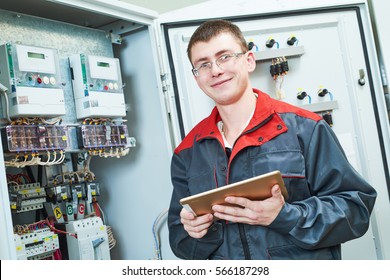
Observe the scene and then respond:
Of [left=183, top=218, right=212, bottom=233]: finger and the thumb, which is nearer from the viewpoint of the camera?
the thumb

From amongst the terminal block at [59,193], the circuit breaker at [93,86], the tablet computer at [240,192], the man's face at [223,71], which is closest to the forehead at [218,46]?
the man's face at [223,71]

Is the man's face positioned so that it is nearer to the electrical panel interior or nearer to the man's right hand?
the man's right hand

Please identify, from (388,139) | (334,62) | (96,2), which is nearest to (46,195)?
(96,2)

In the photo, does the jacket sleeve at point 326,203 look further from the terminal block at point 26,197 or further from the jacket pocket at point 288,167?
the terminal block at point 26,197

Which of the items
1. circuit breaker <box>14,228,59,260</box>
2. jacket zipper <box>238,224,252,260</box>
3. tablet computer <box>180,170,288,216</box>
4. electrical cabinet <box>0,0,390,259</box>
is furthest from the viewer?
electrical cabinet <box>0,0,390,259</box>

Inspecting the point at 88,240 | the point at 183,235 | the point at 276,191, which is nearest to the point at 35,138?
the point at 88,240

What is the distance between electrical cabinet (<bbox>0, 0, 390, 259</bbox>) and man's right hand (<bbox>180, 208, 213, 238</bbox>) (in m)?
0.74

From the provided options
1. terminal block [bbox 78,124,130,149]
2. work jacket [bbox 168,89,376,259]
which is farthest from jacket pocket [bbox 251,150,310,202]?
terminal block [bbox 78,124,130,149]

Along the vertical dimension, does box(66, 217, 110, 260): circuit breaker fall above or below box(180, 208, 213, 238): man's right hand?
below

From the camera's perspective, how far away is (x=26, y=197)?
197cm

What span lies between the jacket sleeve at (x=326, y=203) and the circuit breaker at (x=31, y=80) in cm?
103

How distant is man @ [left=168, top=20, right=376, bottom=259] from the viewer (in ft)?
4.45

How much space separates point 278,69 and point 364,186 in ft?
3.07

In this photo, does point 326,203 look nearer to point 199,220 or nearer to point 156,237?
point 199,220
